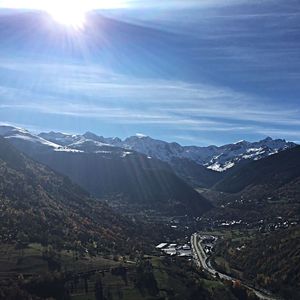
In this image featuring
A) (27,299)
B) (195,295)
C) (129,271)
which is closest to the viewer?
(27,299)

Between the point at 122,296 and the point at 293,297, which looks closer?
the point at 122,296

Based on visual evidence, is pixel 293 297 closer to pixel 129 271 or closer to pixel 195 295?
pixel 195 295

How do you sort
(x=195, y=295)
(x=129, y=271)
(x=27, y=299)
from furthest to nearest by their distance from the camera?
(x=129, y=271)
(x=195, y=295)
(x=27, y=299)

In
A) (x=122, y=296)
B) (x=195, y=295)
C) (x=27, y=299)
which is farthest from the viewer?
(x=195, y=295)

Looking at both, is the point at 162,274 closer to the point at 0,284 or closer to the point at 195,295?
the point at 195,295

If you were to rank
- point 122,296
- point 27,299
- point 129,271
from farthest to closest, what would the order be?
1. point 129,271
2. point 122,296
3. point 27,299

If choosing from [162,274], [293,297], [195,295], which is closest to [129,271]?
[162,274]

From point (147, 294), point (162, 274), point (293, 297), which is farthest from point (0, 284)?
point (293, 297)

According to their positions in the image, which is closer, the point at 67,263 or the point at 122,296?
the point at 122,296
